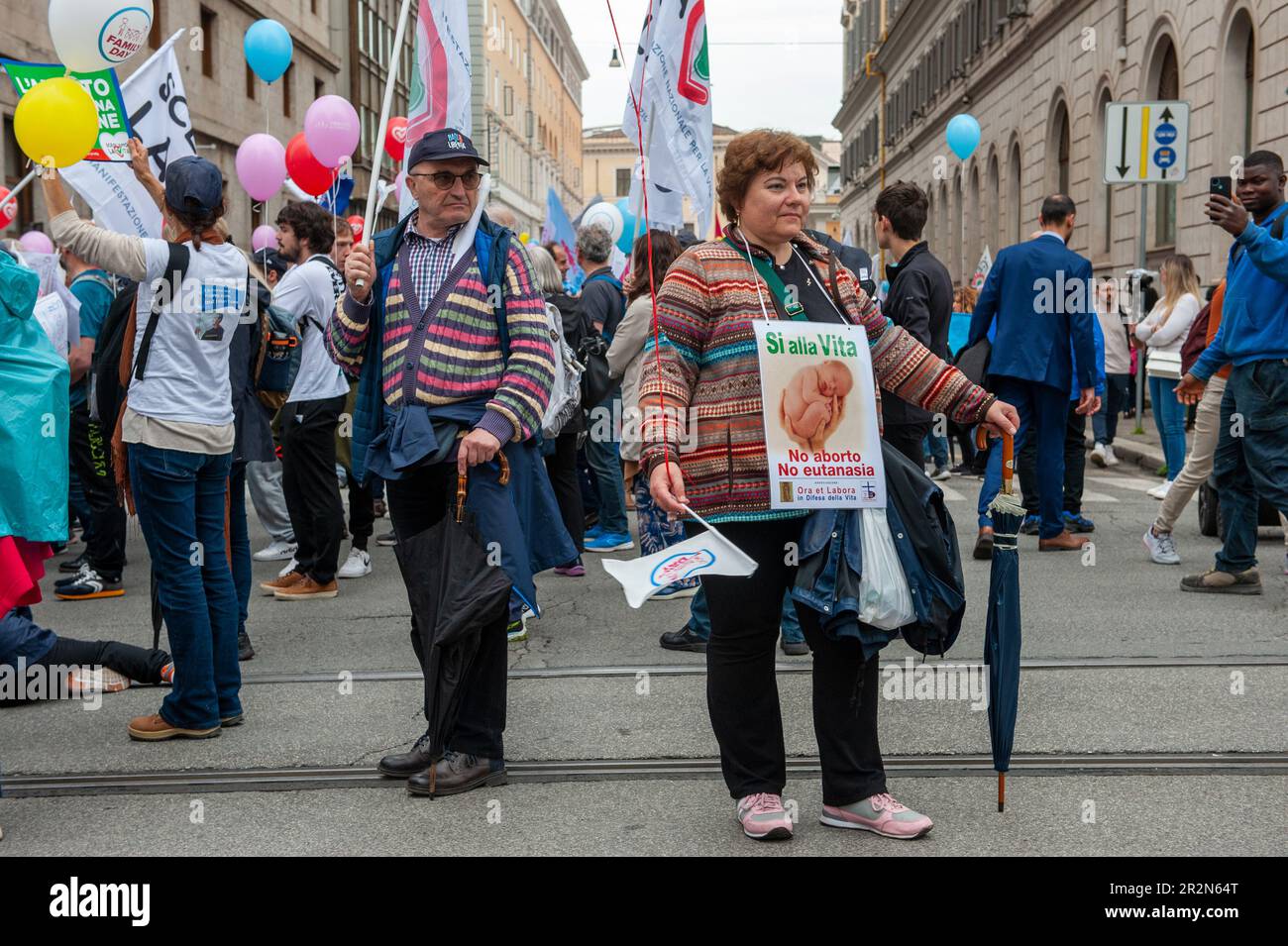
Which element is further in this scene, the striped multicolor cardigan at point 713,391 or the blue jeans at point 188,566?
the blue jeans at point 188,566

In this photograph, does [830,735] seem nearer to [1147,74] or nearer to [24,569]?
[24,569]

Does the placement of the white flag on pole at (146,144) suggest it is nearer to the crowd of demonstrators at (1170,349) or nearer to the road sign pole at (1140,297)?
the crowd of demonstrators at (1170,349)

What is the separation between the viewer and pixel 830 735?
4008 mm

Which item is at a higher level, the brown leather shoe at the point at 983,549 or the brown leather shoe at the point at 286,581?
the brown leather shoe at the point at 983,549

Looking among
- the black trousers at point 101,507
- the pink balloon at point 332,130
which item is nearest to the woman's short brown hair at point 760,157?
the black trousers at point 101,507

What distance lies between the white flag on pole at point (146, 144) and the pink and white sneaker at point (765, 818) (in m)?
4.60

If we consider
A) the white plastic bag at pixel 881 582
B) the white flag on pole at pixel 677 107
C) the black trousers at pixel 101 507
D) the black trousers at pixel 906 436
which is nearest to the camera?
the white plastic bag at pixel 881 582

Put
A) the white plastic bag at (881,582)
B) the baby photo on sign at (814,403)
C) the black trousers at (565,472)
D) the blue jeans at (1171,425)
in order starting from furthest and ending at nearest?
1. the blue jeans at (1171,425)
2. the black trousers at (565,472)
3. the baby photo on sign at (814,403)
4. the white plastic bag at (881,582)

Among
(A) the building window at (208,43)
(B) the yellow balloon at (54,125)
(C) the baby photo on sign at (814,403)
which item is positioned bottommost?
(C) the baby photo on sign at (814,403)

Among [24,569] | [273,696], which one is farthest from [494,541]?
[273,696]

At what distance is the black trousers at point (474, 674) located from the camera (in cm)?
450

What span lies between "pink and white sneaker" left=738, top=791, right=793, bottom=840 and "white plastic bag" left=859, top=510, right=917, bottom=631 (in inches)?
24.1

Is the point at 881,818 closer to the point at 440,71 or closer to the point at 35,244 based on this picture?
the point at 440,71

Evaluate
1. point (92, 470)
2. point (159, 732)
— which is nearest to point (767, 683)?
point (159, 732)
